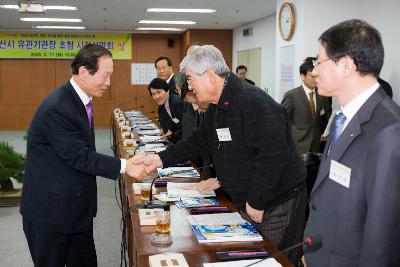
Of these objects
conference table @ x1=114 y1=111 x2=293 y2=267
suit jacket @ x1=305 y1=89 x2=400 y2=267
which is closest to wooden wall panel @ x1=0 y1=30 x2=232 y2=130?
conference table @ x1=114 y1=111 x2=293 y2=267

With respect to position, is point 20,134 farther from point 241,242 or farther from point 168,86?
point 241,242

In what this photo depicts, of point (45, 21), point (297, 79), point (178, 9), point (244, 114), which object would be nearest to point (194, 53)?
point (244, 114)

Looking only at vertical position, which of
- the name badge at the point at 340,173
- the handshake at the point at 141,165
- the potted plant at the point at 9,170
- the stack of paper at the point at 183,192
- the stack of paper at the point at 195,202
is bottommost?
the potted plant at the point at 9,170

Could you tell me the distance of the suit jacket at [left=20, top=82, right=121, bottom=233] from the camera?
6.84ft

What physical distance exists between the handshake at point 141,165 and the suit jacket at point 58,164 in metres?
0.29

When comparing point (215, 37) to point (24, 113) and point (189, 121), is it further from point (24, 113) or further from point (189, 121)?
point (189, 121)

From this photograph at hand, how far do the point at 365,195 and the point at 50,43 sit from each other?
1218 centimetres

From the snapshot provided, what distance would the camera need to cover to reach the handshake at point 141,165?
96.5 inches

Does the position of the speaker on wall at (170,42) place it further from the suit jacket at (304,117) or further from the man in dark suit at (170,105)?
the suit jacket at (304,117)

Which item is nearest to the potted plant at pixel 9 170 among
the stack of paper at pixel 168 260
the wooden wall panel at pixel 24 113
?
the stack of paper at pixel 168 260

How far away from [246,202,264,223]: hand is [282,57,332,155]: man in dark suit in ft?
8.77

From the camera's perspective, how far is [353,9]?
17.3 feet

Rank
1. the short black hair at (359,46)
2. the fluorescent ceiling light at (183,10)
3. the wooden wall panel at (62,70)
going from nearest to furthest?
the short black hair at (359,46), the fluorescent ceiling light at (183,10), the wooden wall panel at (62,70)

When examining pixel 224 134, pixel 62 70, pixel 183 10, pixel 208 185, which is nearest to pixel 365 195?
pixel 224 134
